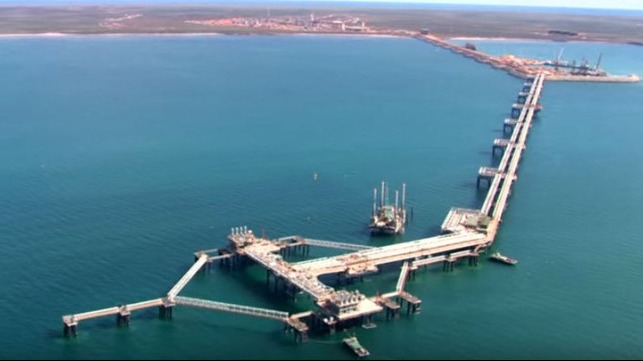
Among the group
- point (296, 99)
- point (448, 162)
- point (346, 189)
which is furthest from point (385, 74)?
point (346, 189)

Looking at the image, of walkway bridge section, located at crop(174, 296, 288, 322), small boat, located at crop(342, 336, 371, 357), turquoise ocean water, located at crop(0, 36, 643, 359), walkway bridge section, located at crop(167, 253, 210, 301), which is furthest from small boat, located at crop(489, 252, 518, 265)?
walkway bridge section, located at crop(167, 253, 210, 301)

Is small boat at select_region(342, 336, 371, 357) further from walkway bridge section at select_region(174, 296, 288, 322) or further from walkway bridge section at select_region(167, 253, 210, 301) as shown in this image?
walkway bridge section at select_region(167, 253, 210, 301)

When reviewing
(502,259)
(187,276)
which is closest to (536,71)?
(502,259)

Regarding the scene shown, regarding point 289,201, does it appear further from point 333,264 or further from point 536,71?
point 536,71

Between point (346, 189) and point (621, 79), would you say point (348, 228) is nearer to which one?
point (346, 189)

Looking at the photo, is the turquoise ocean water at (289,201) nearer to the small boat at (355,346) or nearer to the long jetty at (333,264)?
the small boat at (355,346)
